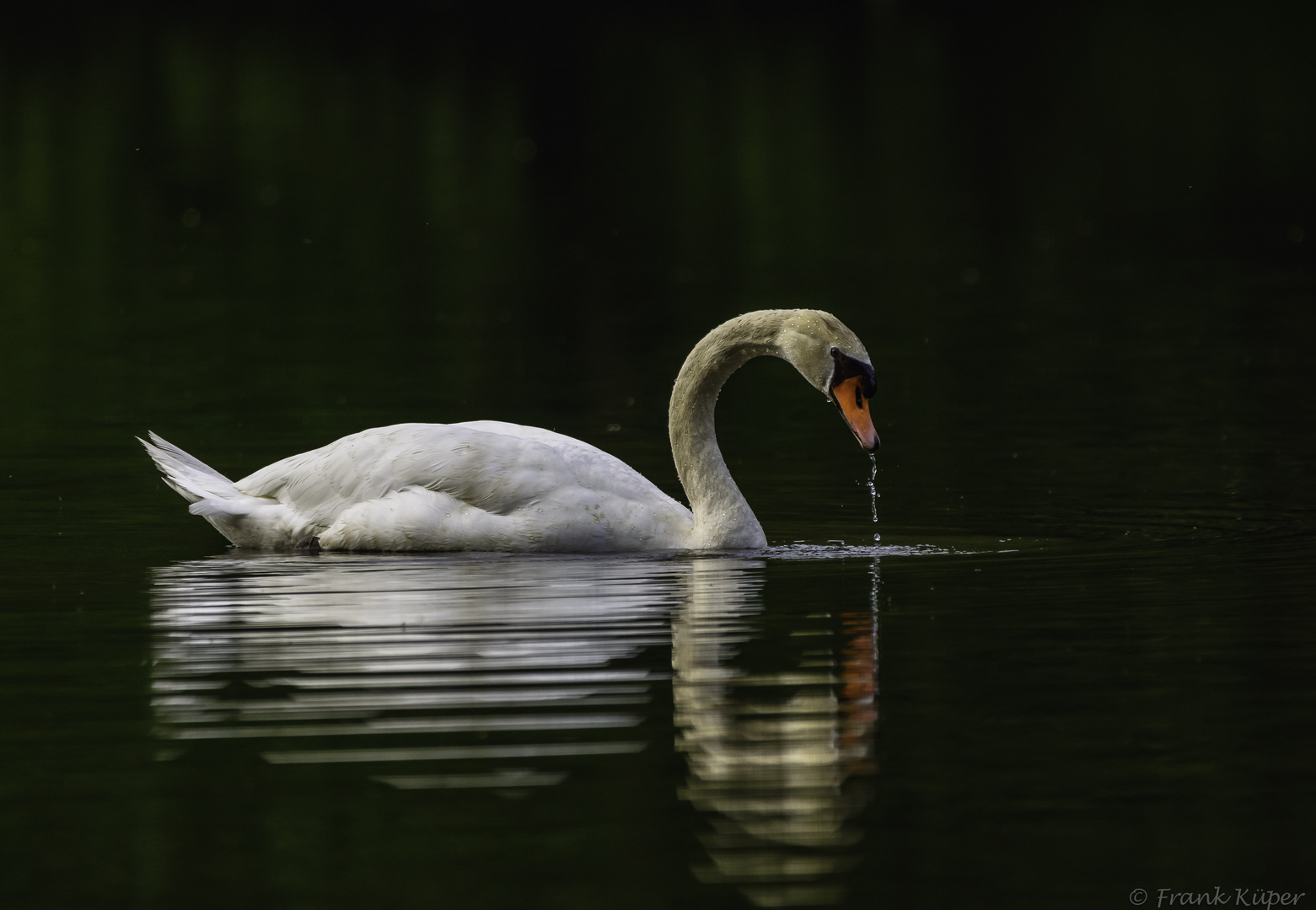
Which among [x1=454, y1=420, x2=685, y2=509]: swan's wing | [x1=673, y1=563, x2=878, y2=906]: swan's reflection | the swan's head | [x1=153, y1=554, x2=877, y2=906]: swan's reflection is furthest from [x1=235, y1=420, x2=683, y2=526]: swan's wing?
[x1=673, y1=563, x2=878, y2=906]: swan's reflection

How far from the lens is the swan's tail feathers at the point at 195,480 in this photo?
12.7m

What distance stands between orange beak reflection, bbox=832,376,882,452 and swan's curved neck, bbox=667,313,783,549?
59 cm

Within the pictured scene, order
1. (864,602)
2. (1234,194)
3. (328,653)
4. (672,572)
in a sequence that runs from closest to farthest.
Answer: (328,653), (864,602), (672,572), (1234,194)

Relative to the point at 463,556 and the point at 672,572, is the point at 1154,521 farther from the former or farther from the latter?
the point at 463,556

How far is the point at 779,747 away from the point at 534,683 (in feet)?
4.62

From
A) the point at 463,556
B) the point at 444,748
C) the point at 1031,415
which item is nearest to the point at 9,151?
the point at 1031,415

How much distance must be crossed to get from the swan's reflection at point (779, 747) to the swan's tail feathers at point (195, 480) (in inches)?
142

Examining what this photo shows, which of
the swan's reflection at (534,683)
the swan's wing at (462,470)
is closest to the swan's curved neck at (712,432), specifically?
the swan's wing at (462,470)

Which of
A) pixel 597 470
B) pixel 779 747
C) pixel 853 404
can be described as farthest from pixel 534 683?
pixel 853 404

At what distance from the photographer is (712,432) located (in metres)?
12.9

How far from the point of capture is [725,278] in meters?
30.2

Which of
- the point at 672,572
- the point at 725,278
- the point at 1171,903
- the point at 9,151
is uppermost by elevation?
the point at 9,151

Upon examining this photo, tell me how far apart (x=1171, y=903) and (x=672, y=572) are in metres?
5.63

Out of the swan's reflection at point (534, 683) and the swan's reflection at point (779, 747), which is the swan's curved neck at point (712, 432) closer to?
the swan's reflection at point (534, 683)
